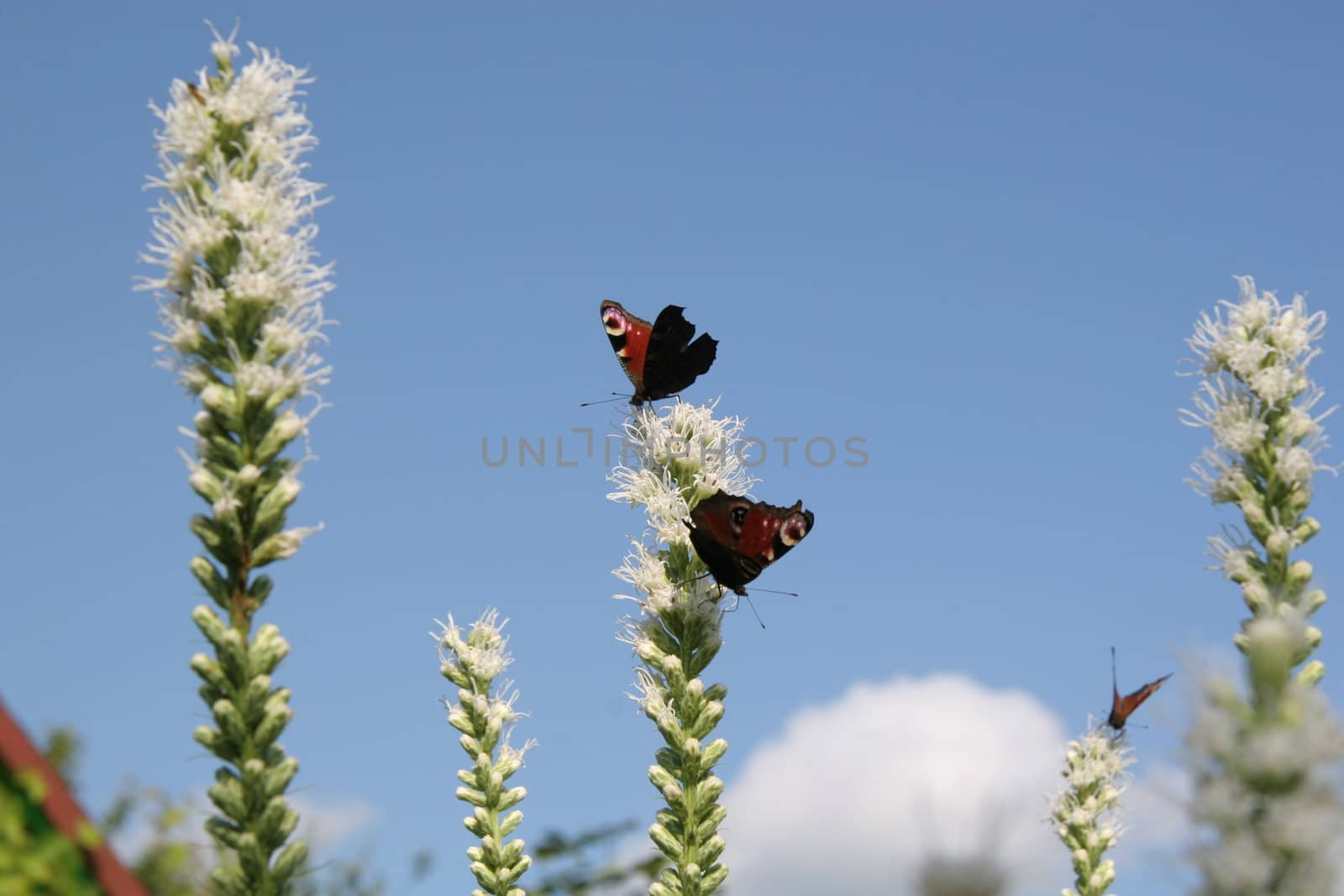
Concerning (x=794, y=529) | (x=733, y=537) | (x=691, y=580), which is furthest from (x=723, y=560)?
(x=794, y=529)

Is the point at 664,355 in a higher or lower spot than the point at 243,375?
higher

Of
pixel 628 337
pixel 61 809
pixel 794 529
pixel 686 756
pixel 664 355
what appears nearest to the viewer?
pixel 61 809

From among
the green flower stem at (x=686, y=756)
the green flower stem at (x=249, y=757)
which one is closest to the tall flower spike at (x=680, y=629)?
the green flower stem at (x=686, y=756)

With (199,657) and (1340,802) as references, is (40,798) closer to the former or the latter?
(199,657)

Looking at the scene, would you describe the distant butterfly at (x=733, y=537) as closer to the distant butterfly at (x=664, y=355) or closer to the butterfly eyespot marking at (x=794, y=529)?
the butterfly eyespot marking at (x=794, y=529)

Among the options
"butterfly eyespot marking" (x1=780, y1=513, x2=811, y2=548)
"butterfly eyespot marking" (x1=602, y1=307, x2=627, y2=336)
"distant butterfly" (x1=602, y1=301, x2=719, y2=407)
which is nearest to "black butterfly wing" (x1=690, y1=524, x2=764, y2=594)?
"butterfly eyespot marking" (x1=780, y1=513, x2=811, y2=548)

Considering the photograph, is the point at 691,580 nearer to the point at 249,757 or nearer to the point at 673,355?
the point at 673,355
